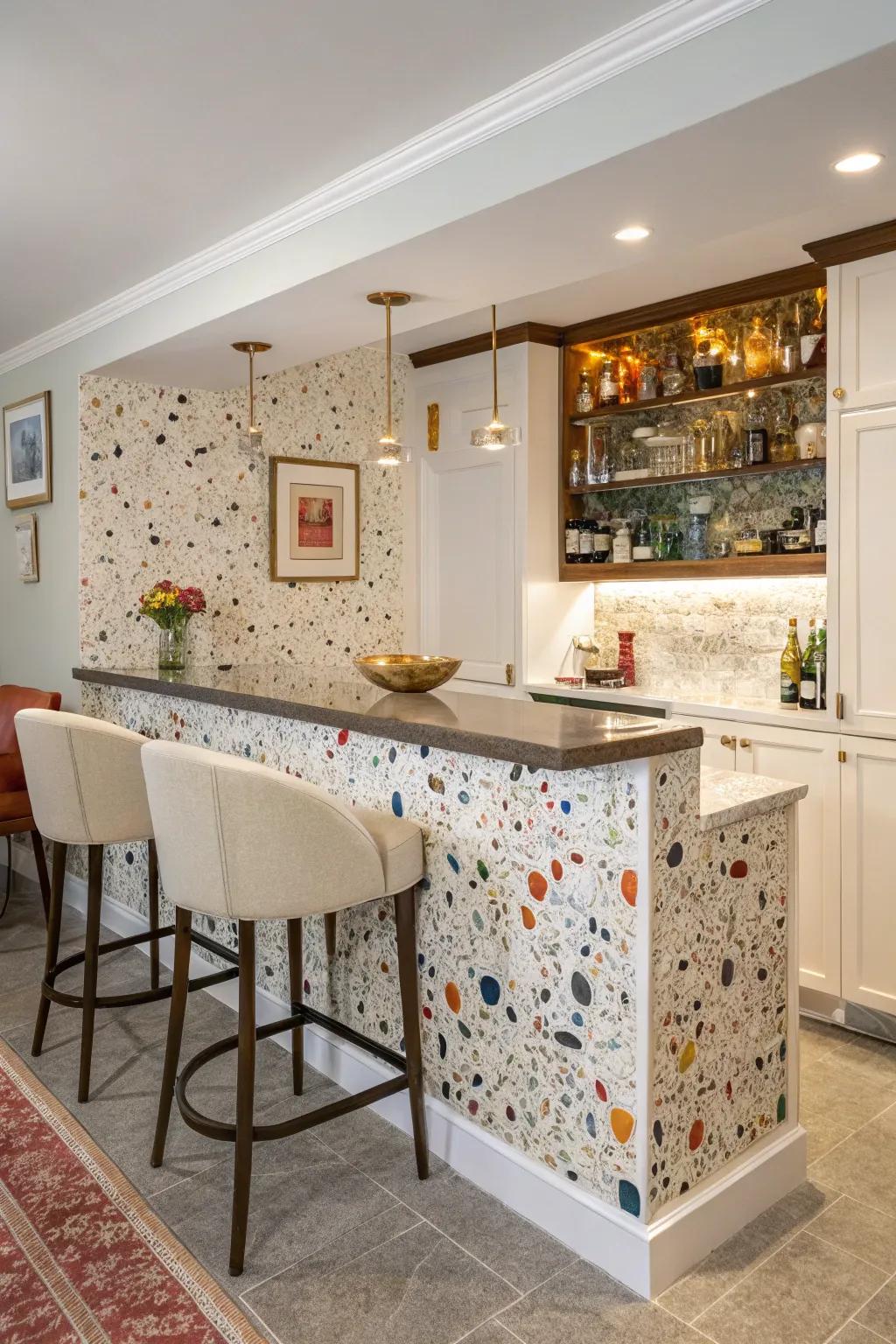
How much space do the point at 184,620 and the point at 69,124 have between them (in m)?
1.91

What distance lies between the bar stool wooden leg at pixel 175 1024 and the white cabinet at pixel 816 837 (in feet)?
6.35

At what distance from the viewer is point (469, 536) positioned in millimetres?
4727

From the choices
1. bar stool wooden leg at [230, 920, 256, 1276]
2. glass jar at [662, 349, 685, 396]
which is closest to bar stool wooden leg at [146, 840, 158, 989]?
bar stool wooden leg at [230, 920, 256, 1276]

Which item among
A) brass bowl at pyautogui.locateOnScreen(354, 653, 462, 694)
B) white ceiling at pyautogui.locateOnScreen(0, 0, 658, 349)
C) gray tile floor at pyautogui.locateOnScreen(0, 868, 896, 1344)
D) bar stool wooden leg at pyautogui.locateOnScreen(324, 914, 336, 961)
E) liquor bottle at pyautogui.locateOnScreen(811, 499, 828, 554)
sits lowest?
gray tile floor at pyautogui.locateOnScreen(0, 868, 896, 1344)

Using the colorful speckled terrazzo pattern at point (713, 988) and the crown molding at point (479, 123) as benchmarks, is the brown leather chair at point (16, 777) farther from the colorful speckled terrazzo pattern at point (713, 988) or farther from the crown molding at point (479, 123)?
the colorful speckled terrazzo pattern at point (713, 988)

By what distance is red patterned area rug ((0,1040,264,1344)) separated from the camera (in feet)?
6.17

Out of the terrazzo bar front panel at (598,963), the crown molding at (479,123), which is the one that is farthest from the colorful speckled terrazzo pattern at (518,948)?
the crown molding at (479,123)

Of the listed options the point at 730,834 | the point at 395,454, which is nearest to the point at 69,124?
the point at 395,454

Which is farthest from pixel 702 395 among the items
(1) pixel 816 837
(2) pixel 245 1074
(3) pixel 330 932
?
(2) pixel 245 1074

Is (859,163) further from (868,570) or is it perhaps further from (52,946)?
(52,946)

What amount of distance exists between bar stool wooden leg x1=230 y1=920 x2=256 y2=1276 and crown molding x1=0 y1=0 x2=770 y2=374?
5.96ft

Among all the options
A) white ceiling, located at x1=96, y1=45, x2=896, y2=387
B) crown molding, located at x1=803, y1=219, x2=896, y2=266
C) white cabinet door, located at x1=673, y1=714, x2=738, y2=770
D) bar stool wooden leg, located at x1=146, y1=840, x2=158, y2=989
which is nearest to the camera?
white ceiling, located at x1=96, y1=45, x2=896, y2=387

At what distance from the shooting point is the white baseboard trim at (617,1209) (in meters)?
2.01

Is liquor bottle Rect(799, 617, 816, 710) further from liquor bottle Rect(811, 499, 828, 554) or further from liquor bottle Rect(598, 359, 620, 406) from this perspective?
liquor bottle Rect(598, 359, 620, 406)
